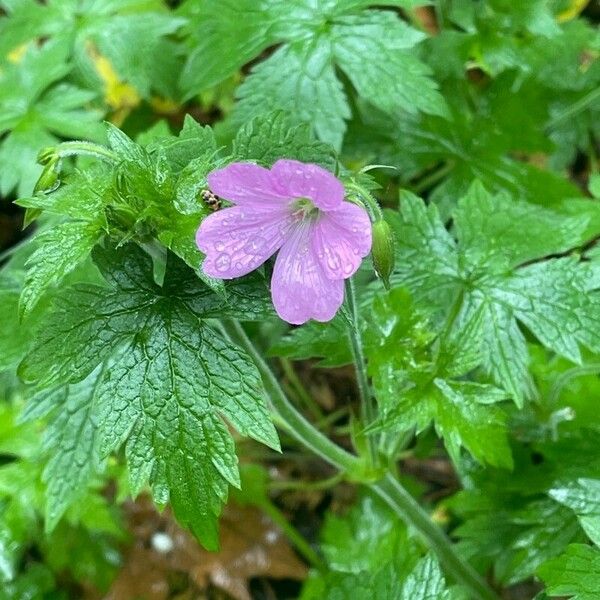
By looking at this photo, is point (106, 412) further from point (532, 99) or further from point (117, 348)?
point (532, 99)

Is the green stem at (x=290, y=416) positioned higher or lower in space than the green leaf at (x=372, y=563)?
higher

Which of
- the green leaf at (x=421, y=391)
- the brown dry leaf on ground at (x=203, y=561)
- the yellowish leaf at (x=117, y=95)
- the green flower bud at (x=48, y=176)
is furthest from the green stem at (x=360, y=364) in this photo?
the yellowish leaf at (x=117, y=95)

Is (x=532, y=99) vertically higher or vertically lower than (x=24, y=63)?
lower

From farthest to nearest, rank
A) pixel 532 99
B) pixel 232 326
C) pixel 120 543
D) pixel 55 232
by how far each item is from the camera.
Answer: pixel 120 543
pixel 532 99
pixel 232 326
pixel 55 232

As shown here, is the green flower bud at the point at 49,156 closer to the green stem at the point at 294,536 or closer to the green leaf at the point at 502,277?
the green leaf at the point at 502,277

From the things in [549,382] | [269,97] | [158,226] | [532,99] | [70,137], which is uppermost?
[158,226]

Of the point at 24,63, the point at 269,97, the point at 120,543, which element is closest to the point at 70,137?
the point at 24,63
